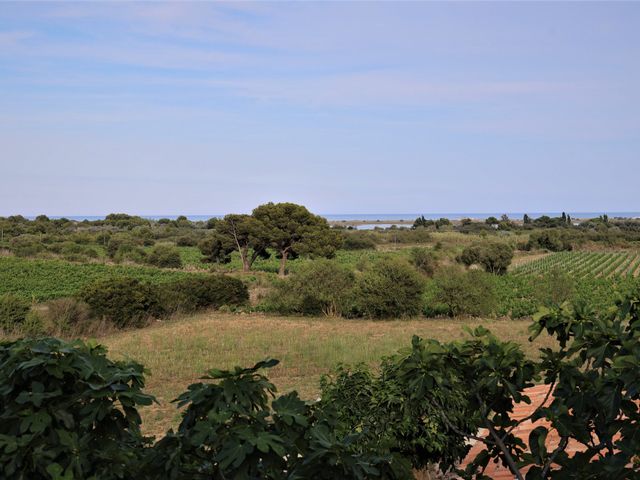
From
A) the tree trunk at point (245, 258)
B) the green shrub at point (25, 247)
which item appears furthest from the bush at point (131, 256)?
the tree trunk at point (245, 258)

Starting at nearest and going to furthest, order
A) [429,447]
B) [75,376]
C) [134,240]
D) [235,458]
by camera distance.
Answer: [235,458], [75,376], [429,447], [134,240]

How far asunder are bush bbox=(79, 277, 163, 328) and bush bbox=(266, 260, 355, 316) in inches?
247

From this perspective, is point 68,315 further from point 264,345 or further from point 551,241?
point 551,241

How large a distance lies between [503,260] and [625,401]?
49.8 metres

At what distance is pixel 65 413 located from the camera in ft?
A: 7.43

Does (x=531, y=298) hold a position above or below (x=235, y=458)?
below

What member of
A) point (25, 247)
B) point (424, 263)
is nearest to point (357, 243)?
point (424, 263)

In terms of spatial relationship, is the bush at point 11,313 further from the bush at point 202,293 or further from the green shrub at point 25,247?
the green shrub at point 25,247

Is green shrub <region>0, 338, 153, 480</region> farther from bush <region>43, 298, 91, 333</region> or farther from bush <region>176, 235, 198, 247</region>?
bush <region>176, 235, 198, 247</region>

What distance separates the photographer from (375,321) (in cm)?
2505

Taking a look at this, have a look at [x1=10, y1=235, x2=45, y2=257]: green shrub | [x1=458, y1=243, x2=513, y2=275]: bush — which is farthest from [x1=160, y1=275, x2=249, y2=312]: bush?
[x1=10, y1=235, x2=45, y2=257]: green shrub

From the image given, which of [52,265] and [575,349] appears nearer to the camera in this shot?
[575,349]

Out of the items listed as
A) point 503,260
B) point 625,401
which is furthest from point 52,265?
point 625,401

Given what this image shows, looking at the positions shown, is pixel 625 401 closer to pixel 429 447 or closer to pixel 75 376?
pixel 75 376
